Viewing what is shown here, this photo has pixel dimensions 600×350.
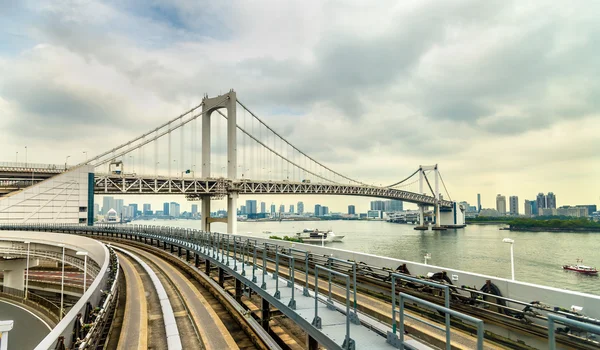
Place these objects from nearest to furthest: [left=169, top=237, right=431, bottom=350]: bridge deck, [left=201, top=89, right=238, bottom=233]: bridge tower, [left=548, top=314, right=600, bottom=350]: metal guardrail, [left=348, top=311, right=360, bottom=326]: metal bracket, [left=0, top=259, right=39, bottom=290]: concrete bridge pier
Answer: [left=548, top=314, right=600, bottom=350]: metal guardrail, [left=169, top=237, right=431, bottom=350]: bridge deck, [left=348, top=311, right=360, bottom=326]: metal bracket, [left=0, top=259, right=39, bottom=290]: concrete bridge pier, [left=201, top=89, right=238, bottom=233]: bridge tower

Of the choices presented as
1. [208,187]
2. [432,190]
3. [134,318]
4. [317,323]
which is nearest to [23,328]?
[134,318]

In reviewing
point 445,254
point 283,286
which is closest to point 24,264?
point 283,286

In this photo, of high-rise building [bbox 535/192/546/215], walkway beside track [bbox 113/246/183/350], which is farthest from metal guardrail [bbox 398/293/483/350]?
high-rise building [bbox 535/192/546/215]

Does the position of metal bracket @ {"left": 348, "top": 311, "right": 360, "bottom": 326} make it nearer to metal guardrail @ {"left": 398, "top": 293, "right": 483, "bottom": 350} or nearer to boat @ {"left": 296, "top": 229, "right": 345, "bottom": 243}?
metal guardrail @ {"left": 398, "top": 293, "right": 483, "bottom": 350}

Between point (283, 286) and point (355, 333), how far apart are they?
3049 mm

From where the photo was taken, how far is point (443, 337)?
3500 mm

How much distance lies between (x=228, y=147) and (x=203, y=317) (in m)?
47.2

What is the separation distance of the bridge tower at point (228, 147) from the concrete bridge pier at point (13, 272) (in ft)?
95.4

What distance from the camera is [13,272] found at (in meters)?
26.0

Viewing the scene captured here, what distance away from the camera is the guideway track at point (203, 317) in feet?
23.5

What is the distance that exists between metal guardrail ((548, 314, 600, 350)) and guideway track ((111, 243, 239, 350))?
569cm

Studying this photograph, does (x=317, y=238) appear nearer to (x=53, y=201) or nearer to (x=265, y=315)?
(x=53, y=201)

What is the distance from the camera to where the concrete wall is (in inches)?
1474

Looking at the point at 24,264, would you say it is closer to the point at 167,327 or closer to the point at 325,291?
the point at 167,327
